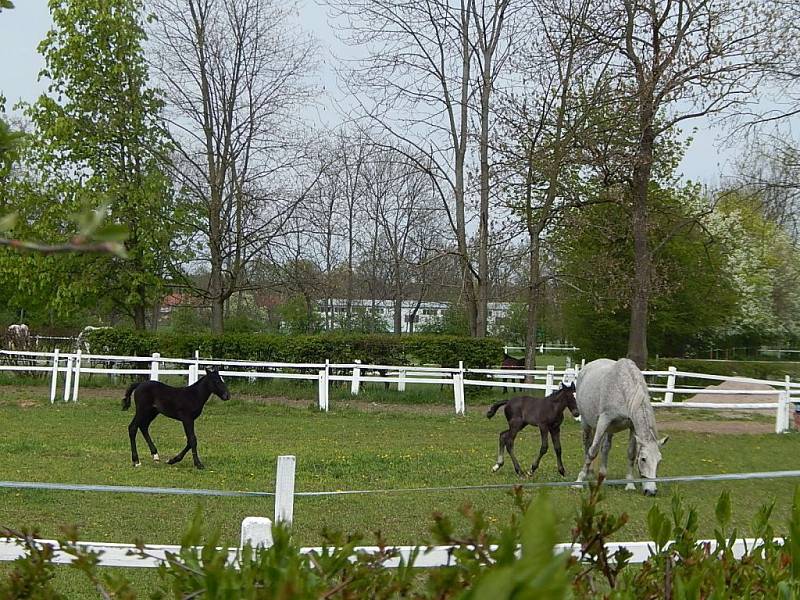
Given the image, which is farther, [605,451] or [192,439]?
[192,439]

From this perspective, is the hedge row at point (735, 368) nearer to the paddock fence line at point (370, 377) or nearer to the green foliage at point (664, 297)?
the green foliage at point (664, 297)

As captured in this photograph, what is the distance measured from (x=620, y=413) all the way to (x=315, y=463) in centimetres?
376

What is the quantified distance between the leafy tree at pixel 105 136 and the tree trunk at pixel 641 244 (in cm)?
1302

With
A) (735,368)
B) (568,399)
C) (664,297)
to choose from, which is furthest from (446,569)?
(735,368)

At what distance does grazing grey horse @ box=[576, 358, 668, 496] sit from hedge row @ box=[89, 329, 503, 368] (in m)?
10.5

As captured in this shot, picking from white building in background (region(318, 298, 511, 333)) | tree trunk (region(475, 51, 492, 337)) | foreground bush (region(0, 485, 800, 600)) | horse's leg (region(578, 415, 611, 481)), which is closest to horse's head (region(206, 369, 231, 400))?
horse's leg (region(578, 415, 611, 481))

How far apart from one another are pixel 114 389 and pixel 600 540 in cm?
1943

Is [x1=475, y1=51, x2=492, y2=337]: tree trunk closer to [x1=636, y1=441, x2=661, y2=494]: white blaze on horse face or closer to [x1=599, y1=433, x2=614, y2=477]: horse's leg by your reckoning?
[x1=599, y1=433, x2=614, y2=477]: horse's leg

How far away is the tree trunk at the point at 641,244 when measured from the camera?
21703 millimetres

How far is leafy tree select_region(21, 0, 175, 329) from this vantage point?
2405 centimetres

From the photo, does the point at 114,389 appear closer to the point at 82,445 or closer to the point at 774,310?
the point at 82,445

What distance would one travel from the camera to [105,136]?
24281mm

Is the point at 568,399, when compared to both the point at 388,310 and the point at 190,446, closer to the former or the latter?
the point at 190,446

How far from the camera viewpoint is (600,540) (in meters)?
2.09
